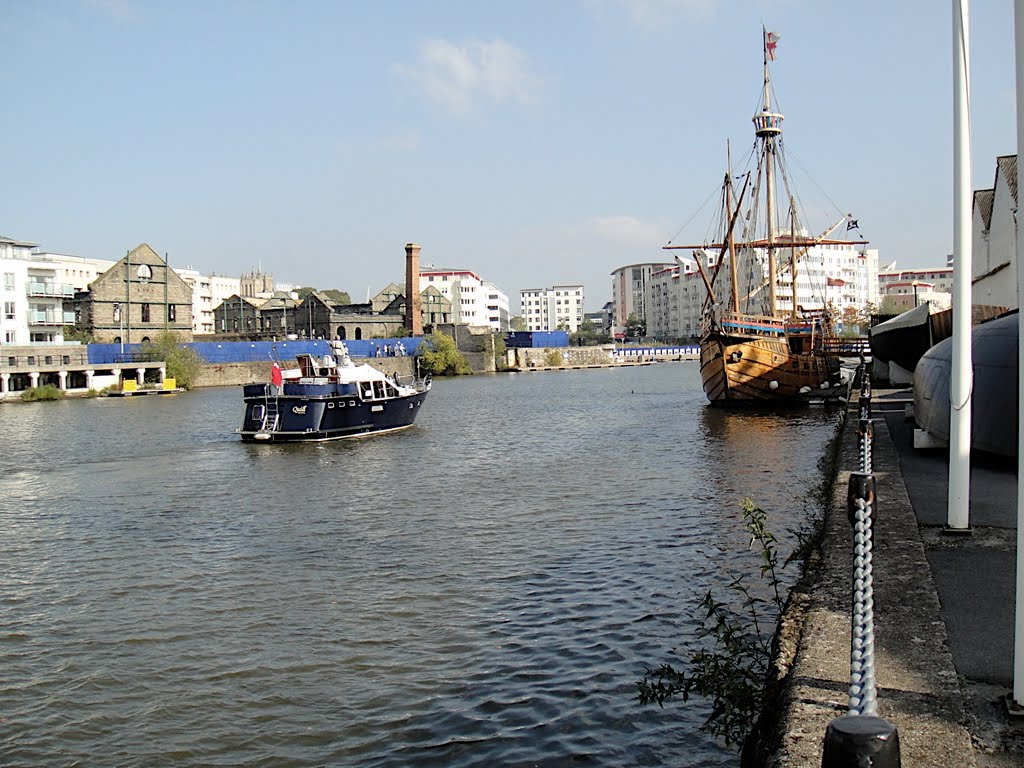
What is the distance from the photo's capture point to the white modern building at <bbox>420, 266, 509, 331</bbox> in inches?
6383

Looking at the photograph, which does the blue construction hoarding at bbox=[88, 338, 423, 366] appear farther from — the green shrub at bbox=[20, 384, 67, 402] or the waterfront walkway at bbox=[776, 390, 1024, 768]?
the waterfront walkway at bbox=[776, 390, 1024, 768]

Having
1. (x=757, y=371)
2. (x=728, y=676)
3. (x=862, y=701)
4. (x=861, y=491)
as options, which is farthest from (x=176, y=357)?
(x=862, y=701)

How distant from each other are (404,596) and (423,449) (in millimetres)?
20642

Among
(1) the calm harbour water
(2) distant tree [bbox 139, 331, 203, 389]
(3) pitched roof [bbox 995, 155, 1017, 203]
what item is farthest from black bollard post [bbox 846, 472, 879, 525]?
(2) distant tree [bbox 139, 331, 203, 389]

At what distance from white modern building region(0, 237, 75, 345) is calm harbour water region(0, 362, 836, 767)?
172 feet

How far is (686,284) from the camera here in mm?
192250

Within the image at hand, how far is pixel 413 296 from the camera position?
126375 millimetres

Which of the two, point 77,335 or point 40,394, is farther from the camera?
point 77,335

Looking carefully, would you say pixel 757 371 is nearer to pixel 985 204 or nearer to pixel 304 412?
pixel 985 204

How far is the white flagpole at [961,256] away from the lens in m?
9.41

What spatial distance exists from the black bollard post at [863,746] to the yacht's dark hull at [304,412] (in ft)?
112

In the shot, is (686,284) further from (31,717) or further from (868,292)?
(31,717)

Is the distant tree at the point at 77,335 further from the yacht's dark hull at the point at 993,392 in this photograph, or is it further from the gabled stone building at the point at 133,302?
the yacht's dark hull at the point at 993,392

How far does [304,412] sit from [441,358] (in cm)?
7444
